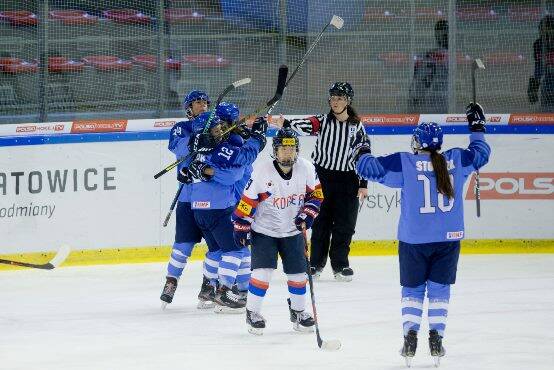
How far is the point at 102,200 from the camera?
8742 millimetres

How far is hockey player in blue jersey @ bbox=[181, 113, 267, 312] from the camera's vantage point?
22.1 ft

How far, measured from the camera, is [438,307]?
5426 millimetres

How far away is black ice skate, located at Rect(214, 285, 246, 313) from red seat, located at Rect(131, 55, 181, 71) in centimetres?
267

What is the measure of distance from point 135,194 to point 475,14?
2840 millimetres

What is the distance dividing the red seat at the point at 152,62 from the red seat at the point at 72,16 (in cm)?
43

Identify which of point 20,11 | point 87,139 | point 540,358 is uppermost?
point 20,11

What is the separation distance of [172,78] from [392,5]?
1707 mm

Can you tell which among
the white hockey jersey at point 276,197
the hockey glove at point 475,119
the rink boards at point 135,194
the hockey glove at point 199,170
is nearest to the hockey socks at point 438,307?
the hockey glove at point 475,119

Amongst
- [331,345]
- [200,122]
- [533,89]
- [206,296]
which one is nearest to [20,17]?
[200,122]

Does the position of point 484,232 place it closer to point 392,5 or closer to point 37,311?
point 392,5

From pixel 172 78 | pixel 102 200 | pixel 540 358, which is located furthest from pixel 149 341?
pixel 172 78

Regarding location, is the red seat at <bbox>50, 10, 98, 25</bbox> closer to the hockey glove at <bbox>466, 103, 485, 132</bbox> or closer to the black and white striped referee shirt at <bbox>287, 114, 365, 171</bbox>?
the black and white striped referee shirt at <bbox>287, 114, 365, 171</bbox>

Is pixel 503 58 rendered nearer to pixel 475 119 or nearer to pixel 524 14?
pixel 524 14

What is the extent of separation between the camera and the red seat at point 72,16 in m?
8.80
